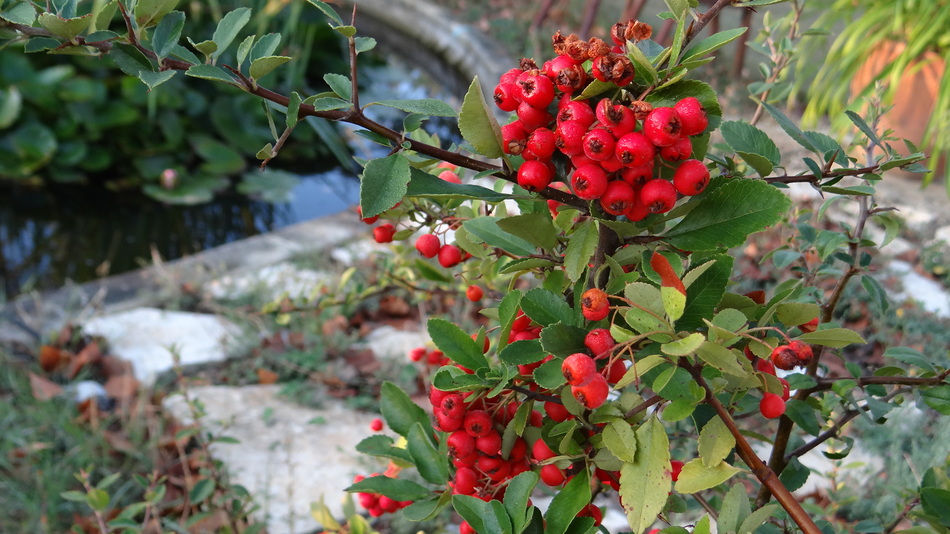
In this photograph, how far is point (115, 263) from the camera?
3371 millimetres

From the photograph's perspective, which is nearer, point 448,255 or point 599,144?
point 599,144

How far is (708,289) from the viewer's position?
55cm

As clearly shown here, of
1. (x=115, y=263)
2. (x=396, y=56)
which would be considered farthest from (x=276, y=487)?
(x=396, y=56)

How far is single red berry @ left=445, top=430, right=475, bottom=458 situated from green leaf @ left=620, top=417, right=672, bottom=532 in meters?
0.16

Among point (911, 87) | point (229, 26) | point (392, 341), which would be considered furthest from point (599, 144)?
point (911, 87)

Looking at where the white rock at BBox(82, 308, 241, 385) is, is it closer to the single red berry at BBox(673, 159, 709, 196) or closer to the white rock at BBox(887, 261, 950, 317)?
the single red berry at BBox(673, 159, 709, 196)

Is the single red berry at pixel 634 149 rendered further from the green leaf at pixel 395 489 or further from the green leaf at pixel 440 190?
the green leaf at pixel 395 489

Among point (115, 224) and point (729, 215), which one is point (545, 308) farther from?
point (115, 224)

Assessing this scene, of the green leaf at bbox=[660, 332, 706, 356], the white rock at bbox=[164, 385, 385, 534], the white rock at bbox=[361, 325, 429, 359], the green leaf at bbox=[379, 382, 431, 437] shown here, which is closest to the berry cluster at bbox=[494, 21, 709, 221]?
the green leaf at bbox=[660, 332, 706, 356]

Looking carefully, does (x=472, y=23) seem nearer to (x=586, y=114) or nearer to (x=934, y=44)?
(x=934, y=44)

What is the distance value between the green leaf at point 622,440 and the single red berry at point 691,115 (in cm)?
23

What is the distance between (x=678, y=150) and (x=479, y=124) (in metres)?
0.14

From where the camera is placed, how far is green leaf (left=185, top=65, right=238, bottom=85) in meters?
0.49

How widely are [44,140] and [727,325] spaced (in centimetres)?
401
